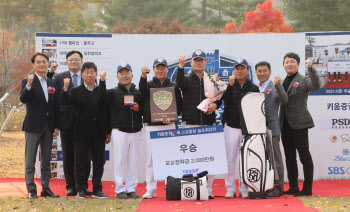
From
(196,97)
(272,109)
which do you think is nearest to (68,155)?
(196,97)

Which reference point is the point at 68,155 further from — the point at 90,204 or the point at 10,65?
the point at 10,65

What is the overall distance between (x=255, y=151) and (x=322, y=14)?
20.9 meters

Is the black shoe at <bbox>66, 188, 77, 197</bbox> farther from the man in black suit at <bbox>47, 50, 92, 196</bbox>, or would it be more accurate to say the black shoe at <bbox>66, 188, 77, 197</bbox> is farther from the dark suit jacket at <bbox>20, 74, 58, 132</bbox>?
the dark suit jacket at <bbox>20, 74, 58, 132</bbox>

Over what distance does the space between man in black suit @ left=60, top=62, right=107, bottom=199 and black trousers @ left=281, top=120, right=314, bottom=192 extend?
250 cm

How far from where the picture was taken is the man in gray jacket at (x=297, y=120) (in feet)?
23.3

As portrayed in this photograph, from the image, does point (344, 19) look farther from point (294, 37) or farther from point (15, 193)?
point (15, 193)

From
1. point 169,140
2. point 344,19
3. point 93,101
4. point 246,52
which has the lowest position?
point 169,140

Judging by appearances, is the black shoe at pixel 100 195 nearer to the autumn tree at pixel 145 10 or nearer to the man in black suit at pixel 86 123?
the man in black suit at pixel 86 123

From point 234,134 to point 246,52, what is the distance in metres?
2.11

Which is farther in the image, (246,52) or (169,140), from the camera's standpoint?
(246,52)

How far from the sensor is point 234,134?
691 centimetres

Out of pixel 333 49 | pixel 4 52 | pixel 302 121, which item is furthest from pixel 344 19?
pixel 302 121

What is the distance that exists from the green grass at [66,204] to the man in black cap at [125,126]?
356 millimetres

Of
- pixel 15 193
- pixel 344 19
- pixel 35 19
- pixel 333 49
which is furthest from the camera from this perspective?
pixel 35 19
